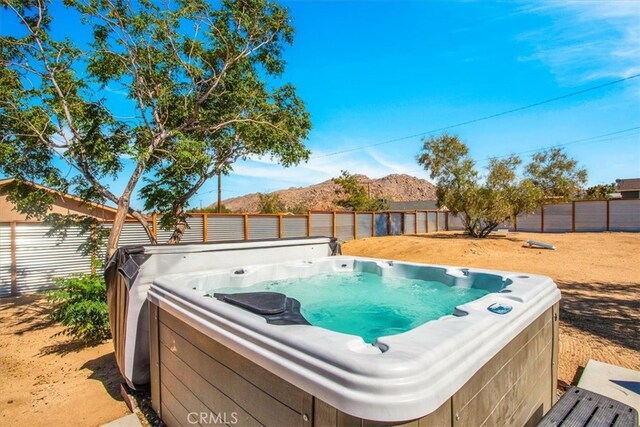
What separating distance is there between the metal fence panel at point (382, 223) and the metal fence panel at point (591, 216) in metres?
8.52

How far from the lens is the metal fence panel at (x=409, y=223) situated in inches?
581

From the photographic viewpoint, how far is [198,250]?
9.41ft

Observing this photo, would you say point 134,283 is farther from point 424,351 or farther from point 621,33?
point 621,33

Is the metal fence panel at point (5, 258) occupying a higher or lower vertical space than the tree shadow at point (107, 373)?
higher

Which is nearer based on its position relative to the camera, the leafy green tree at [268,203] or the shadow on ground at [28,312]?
the shadow on ground at [28,312]

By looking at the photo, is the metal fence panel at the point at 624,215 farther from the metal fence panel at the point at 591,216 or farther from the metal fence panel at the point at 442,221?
the metal fence panel at the point at 442,221

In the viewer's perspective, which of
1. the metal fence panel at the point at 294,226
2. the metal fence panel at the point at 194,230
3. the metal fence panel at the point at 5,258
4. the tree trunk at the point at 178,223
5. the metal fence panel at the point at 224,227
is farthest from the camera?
the metal fence panel at the point at 294,226

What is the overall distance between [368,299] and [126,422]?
6.98 ft

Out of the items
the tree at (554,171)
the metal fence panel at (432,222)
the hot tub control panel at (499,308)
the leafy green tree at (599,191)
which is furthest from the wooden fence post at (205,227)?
the leafy green tree at (599,191)

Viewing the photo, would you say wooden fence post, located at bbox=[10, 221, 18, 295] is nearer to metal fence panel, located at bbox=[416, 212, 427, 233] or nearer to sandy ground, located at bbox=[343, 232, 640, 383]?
sandy ground, located at bbox=[343, 232, 640, 383]

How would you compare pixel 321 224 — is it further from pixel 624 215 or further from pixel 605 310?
pixel 624 215

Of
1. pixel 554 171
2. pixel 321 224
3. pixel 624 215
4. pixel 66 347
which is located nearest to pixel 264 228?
pixel 321 224

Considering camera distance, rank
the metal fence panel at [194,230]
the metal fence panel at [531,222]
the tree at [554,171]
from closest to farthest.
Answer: the metal fence panel at [194,230]
the metal fence panel at [531,222]
the tree at [554,171]

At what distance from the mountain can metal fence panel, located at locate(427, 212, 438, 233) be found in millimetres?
24386
